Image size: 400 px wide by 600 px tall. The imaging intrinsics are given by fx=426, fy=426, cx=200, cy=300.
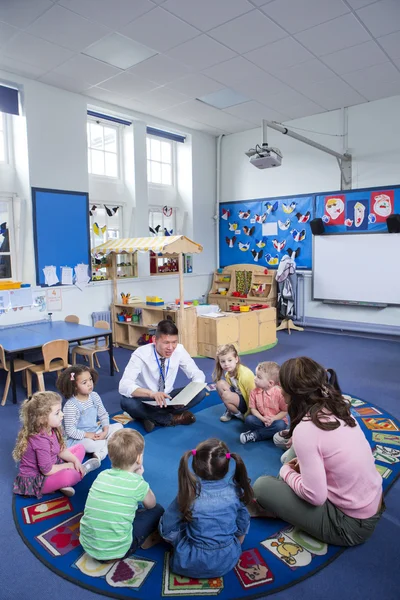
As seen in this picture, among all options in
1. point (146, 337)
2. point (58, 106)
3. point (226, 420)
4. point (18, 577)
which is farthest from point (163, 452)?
point (58, 106)

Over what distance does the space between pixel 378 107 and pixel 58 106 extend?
4905mm

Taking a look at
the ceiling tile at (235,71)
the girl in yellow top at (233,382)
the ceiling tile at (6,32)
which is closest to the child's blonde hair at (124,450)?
the girl in yellow top at (233,382)

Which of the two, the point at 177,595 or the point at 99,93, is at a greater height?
the point at 99,93

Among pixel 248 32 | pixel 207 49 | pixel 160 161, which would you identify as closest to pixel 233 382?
pixel 248 32

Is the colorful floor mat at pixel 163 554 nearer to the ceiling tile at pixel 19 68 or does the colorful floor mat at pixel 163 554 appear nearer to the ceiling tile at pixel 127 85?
the ceiling tile at pixel 19 68

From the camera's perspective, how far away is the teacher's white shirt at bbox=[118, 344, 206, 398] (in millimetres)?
3482

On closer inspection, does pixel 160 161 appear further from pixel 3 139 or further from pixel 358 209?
pixel 358 209

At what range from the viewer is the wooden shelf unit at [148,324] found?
5.86 meters

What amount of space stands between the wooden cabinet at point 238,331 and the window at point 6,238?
2.79 metres

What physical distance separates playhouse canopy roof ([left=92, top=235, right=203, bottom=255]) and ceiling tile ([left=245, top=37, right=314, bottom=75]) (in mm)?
2390

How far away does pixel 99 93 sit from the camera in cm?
639

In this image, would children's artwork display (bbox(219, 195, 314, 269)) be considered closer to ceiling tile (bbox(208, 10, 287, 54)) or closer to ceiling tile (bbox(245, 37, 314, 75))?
ceiling tile (bbox(245, 37, 314, 75))

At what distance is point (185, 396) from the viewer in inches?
139

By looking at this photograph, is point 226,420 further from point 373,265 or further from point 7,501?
point 373,265
